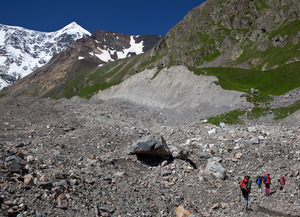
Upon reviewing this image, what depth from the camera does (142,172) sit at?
17.5 metres

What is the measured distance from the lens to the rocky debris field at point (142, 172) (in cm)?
1161

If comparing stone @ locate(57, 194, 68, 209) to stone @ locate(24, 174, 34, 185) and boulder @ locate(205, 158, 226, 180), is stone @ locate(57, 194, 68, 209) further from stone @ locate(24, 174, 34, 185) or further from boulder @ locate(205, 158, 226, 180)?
boulder @ locate(205, 158, 226, 180)

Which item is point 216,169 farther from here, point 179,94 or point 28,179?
point 179,94

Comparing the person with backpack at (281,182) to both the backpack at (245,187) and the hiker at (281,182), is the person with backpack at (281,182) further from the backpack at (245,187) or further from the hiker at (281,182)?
the backpack at (245,187)

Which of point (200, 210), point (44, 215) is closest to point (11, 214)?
point (44, 215)

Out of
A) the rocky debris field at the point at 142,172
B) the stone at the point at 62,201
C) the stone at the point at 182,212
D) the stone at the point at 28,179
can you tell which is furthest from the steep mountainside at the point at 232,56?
the stone at the point at 28,179

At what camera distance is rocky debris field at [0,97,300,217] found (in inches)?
457

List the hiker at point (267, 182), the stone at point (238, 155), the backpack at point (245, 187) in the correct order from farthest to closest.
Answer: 1. the stone at point (238, 155)
2. the hiker at point (267, 182)
3. the backpack at point (245, 187)

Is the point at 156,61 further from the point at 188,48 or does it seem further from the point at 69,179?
the point at 69,179

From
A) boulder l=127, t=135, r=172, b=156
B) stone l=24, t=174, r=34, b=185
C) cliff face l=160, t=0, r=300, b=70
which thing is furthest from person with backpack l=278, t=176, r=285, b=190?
cliff face l=160, t=0, r=300, b=70

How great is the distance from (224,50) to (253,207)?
96.1m

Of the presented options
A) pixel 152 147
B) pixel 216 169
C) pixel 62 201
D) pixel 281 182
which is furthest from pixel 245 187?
pixel 62 201

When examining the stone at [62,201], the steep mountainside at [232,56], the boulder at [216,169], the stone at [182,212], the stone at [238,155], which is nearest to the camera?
the stone at [62,201]

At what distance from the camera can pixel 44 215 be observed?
10.2 meters
